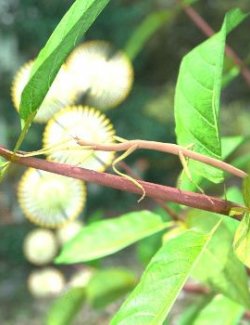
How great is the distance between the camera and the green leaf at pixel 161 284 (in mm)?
459

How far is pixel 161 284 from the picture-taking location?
47cm

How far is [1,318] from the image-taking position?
144 inches

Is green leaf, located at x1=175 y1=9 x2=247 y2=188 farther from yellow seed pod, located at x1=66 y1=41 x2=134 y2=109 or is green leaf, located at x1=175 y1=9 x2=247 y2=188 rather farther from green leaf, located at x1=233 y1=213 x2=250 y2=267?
yellow seed pod, located at x1=66 y1=41 x2=134 y2=109

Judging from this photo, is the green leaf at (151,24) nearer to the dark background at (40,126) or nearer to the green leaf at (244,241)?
the green leaf at (244,241)

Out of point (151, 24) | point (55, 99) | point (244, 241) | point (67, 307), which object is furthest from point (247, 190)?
point (151, 24)

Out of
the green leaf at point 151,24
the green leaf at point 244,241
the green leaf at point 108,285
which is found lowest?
the green leaf at point 244,241

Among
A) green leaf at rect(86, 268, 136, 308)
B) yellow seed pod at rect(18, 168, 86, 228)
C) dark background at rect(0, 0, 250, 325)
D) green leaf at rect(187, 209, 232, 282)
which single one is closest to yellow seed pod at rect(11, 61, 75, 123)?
yellow seed pod at rect(18, 168, 86, 228)

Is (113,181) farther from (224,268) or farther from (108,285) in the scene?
(108,285)

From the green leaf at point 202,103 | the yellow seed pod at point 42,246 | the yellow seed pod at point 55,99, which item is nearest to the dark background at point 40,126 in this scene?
the yellow seed pod at point 42,246

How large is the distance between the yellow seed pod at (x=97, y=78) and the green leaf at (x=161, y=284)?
314 millimetres

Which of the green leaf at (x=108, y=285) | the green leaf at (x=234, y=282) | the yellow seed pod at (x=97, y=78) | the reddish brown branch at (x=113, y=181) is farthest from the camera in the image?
the green leaf at (x=108, y=285)

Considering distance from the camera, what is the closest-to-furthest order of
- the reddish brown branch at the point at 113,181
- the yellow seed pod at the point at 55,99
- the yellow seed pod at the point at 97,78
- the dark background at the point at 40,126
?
1. the reddish brown branch at the point at 113,181
2. the yellow seed pod at the point at 55,99
3. the yellow seed pod at the point at 97,78
4. the dark background at the point at 40,126

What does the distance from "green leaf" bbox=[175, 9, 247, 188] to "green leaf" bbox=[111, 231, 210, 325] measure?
0.17 feet

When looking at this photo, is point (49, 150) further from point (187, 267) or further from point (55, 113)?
point (55, 113)
